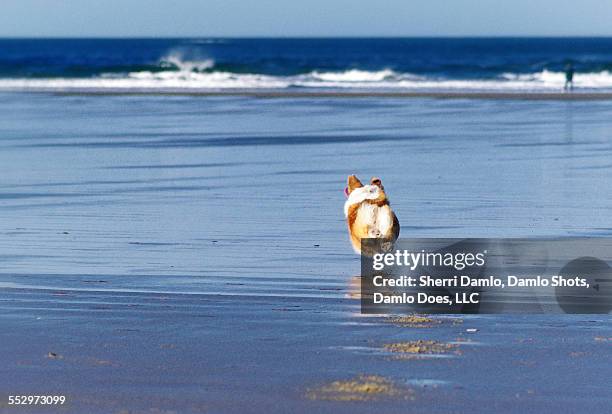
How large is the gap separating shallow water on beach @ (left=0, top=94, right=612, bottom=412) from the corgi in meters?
0.38

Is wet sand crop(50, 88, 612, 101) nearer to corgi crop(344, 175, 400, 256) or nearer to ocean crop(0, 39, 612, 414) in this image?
ocean crop(0, 39, 612, 414)

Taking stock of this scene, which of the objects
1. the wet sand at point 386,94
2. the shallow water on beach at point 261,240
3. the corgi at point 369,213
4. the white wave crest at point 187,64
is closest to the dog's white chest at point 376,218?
the corgi at point 369,213

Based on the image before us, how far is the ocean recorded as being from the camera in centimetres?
562

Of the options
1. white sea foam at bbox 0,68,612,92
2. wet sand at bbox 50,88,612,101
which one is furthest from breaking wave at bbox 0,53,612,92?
wet sand at bbox 50,88,612,101

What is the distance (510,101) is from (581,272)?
27.5 meters

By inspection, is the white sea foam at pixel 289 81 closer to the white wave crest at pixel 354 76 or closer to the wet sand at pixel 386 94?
the white wave crest at pixel 354 76

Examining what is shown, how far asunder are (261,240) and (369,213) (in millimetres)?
2445

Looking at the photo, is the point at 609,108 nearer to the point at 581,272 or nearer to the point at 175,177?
the point at 175,177

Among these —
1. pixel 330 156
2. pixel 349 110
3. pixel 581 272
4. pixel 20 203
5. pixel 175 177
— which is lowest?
pixel 581 272

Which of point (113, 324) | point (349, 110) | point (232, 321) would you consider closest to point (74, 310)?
point (113, 324)

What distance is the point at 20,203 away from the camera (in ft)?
42.3

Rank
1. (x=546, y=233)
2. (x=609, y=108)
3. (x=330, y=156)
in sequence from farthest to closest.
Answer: (x=609, y=108), (x=330, y=156), (x=546, y=233)

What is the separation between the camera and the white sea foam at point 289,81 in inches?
1922

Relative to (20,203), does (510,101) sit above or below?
above
